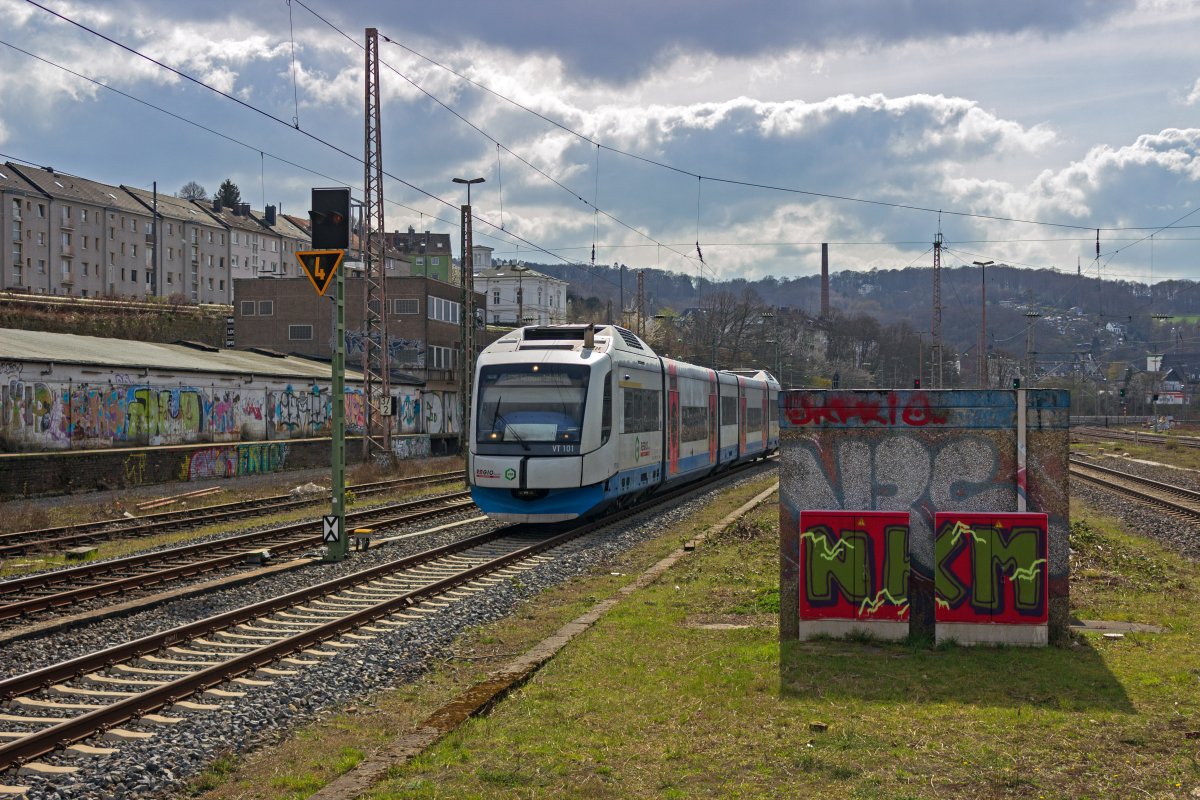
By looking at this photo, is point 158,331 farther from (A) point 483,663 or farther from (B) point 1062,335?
(B) point 1062,335

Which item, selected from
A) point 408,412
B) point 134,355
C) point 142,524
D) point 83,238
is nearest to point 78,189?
point 83,238

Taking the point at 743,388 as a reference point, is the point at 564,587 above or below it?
below

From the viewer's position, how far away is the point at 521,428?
63.6ft

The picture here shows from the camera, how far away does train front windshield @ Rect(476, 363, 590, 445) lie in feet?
63.4

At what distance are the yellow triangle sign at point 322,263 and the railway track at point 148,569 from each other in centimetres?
422

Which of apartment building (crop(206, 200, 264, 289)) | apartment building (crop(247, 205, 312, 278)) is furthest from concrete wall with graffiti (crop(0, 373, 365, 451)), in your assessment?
apartment building (crop(247, 205, 312, 278))

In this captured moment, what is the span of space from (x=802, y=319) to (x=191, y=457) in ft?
285

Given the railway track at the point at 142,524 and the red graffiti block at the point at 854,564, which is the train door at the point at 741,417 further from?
the red graffiti block at the point at 854,564

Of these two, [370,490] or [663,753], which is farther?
[370,490]

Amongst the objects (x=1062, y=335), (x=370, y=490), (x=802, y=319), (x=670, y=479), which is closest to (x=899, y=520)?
(x=670, y=479)

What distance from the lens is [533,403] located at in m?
19.5

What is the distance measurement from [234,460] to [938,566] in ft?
97.0

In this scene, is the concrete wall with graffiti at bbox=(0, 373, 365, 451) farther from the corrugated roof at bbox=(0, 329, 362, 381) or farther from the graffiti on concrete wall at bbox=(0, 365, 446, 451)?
the corrugated roof at bbox=(0, 329, 362, 381)

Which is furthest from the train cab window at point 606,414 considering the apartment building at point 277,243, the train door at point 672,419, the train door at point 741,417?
the apartment building at point 277,243
